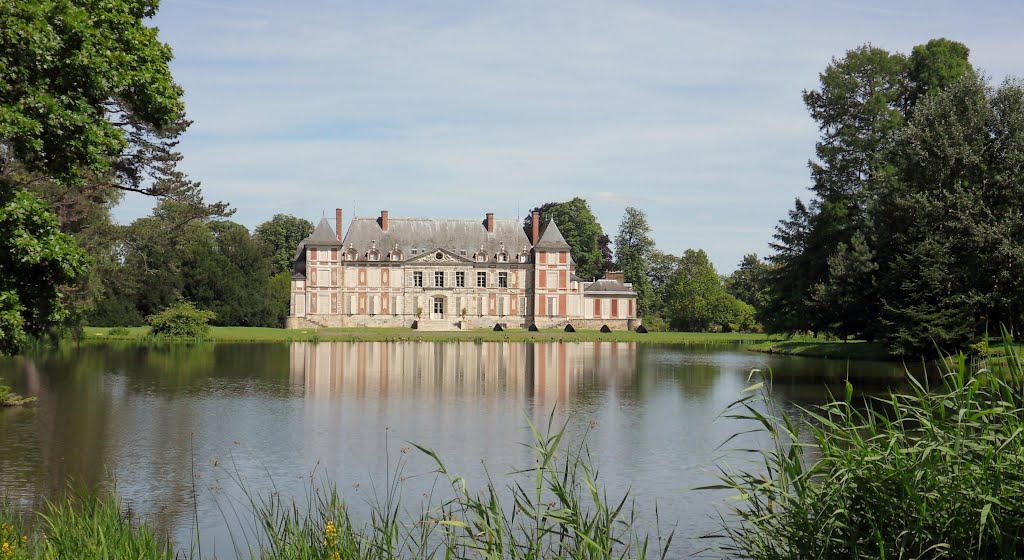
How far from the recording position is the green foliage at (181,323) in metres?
36.2

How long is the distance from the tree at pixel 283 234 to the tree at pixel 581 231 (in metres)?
19.0

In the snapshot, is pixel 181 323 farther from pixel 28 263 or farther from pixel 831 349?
pixel 28 263

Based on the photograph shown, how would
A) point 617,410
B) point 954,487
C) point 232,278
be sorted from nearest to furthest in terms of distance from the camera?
point 954,487
point 617,410
point 232,278

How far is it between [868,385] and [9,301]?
590 inches

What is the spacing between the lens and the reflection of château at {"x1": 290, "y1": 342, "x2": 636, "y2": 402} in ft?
60.8

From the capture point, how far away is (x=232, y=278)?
44.7 m

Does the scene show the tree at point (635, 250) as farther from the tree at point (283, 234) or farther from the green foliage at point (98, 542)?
the green foliage at point (98, 542)

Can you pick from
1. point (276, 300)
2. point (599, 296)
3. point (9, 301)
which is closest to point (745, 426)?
point (9, 301)

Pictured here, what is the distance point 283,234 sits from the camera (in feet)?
221

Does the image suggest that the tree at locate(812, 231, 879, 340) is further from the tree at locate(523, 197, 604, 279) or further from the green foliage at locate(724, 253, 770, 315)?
the tree at locate(523, 197, 604, 279)

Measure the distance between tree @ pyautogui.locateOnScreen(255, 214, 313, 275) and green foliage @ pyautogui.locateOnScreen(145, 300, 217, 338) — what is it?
2893 cm

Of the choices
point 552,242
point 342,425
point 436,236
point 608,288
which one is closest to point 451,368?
point 342,425

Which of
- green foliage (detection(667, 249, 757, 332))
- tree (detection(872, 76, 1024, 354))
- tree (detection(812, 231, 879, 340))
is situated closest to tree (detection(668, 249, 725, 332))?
green foliage (detection(667, 249, 757, 332))

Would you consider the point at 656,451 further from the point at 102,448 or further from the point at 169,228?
the point at 169,228
